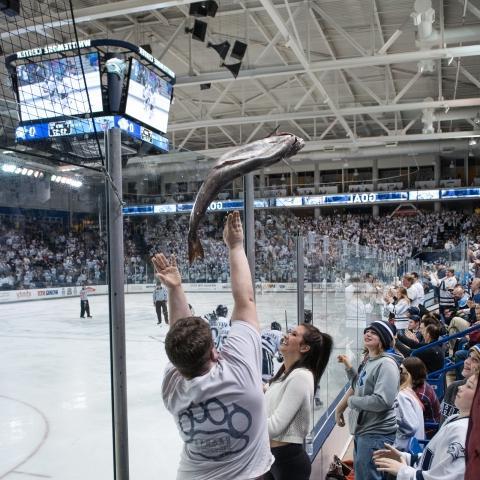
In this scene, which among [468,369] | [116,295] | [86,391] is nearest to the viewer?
[116,295]

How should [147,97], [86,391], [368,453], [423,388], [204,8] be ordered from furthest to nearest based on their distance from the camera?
[147,97] → [204,8] → [86,391] → [423,388] → [368,453]

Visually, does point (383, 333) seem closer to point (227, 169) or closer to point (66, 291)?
point (66, 291)

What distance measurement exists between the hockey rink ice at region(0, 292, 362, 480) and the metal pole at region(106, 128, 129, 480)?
9 cm

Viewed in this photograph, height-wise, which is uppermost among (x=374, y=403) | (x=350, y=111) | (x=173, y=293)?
(x=350, y=111)

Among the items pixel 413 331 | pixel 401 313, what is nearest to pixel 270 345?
pixel 413 331

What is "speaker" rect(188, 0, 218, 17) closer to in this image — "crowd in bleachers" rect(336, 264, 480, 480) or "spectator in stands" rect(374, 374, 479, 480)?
"crowd in bleachers" rect(336, 264, 480, 480)

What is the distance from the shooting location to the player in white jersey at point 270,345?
4.37m

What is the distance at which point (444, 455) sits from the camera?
1.97 m

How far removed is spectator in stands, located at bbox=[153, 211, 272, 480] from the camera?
156 centimetres

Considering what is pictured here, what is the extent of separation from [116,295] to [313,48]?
570 inches

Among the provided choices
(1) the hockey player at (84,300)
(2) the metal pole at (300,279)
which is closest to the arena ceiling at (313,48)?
(2) the metal pole at (300,279)

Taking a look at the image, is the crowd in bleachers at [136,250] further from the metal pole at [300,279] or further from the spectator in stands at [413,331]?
the spectator in stands at [413,331]

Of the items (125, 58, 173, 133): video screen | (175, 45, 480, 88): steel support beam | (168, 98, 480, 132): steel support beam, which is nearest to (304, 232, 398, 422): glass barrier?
(175, 45, 480, 88): steel support beam

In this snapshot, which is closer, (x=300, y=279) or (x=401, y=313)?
(x=300, y=279)
